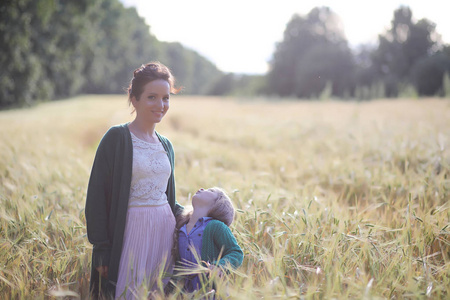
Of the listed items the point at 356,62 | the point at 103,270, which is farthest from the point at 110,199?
the point at 356,62

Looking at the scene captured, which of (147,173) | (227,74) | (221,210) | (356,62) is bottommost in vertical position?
(221,210)

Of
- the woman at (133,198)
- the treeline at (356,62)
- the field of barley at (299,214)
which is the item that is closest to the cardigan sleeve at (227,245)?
the field of barley at (299,214)

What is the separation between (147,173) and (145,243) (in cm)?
41

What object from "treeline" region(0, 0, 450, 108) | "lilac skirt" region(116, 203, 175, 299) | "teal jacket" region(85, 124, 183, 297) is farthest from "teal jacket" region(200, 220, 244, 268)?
"treeline" region(0, 0, 450, 108)

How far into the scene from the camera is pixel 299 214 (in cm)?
212

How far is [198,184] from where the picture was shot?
10.1 ft

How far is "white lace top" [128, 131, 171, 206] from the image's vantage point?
1759mm

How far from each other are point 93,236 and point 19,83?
21546mm

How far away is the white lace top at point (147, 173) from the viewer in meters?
1.76

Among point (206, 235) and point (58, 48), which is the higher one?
point (58, 48)

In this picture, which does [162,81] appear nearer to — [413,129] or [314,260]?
[314,260]

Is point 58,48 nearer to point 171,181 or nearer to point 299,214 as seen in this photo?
point 171,181

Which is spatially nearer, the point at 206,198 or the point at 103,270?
the point at 103,270

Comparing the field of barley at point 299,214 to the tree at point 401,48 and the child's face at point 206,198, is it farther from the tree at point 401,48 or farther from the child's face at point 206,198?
the tree at point 401,48
